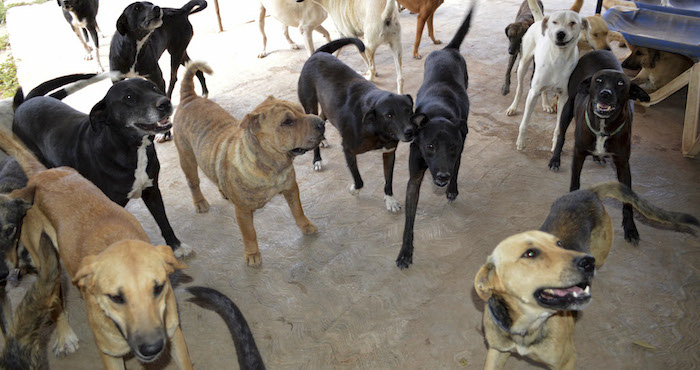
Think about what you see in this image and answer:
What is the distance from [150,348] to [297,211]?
2.16 m

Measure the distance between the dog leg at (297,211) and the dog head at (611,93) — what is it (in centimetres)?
260

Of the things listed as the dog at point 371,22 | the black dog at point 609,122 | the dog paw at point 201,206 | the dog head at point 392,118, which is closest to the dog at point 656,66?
the black dog at point 609,122

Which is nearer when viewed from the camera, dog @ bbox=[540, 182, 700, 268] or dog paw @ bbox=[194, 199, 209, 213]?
dog @ bbox=[540, 182, 700, 268]

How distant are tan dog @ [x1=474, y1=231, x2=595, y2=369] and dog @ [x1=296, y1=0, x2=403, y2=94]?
430 cm

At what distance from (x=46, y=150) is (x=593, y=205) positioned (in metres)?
4.34

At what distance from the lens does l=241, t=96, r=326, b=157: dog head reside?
3.49 metres

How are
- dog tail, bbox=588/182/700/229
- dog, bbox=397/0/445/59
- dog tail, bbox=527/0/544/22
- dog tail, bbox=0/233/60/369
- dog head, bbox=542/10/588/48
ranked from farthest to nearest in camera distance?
dog, bbox=397/0/445/59 → dog tail, bbox=527/0/544/22 → dog head, bbox=542/10/588/48 → dog tail, bbox=588/182/700/229 → dog tail, bbox=0/233/60/369

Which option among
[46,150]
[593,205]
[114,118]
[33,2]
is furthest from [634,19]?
[33,2]

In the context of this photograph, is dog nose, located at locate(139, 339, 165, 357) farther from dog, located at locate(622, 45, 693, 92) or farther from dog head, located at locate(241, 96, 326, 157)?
dog, located at locate(622, 45, 693, 92)

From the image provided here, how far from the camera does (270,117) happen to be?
3.51 m

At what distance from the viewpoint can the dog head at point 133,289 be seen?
7.29 feet

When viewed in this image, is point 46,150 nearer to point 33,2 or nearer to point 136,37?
point 136,37

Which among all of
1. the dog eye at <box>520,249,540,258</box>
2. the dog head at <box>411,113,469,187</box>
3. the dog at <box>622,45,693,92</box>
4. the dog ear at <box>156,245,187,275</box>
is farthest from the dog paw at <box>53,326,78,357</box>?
the dog at <box>622,45,693,92</box>

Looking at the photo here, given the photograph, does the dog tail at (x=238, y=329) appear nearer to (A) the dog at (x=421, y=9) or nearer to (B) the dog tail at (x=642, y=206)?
(B) the dog tail at (x=642, y=206)
